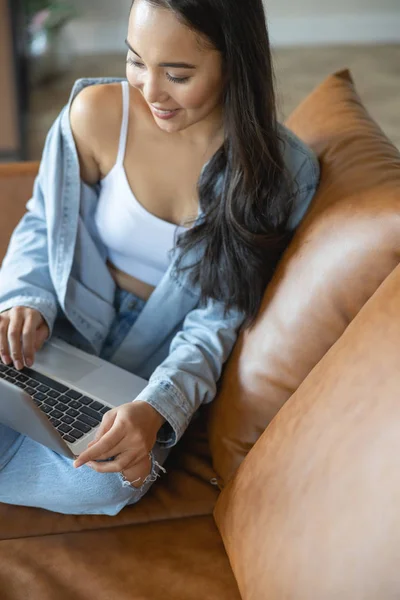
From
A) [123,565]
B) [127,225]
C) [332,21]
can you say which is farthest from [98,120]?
[332,21]

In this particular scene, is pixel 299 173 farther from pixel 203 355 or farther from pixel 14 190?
pixel 14 190

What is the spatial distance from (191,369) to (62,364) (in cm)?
23

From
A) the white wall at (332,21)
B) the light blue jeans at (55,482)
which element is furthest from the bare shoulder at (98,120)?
the white wall at (332,21)

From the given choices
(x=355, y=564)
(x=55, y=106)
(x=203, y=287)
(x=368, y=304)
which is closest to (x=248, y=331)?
(x=203, y=287)

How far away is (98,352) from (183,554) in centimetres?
45

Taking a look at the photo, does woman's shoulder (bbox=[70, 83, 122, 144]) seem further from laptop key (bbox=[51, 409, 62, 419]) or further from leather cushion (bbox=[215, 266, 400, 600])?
leather cushion (bbox=[215, 266, 400, 600])

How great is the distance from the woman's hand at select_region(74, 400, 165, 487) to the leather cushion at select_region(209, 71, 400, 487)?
14cm

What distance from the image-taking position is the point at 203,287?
1.31 m

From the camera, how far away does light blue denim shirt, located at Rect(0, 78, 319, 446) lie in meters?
1.28

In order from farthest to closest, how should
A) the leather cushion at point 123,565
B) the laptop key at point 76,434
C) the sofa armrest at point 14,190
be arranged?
the sofa armrest at point 14,190 → the laptop key at point 76,434 → the leather cushion at point 123,565

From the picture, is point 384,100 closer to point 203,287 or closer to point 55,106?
point 55,106

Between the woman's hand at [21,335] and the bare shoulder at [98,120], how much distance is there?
30cm

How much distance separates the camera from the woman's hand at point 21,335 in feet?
4.23

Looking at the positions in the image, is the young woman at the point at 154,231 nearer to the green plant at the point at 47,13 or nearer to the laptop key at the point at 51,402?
the laptop key at the point at 51,402
